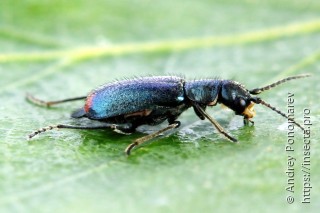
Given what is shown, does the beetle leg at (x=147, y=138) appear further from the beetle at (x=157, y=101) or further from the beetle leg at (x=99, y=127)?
the beetle leg at (x=99, y=127)

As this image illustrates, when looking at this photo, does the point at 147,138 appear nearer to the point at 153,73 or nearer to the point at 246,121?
the point at 246,121

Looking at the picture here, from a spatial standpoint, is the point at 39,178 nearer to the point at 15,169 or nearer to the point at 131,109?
the point at 15,169

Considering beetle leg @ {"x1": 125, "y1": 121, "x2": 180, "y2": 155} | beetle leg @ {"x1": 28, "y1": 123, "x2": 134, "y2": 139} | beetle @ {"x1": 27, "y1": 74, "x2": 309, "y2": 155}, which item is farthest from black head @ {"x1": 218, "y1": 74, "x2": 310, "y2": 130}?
beetle leg @ {"x1": 28, "y1": 123, "x2": 134, "y2": 139}

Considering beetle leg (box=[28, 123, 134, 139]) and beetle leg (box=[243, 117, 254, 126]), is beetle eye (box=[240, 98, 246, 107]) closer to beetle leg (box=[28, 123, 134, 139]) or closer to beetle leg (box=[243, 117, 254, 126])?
beetle leg (box=[243, 117, 254, 126])

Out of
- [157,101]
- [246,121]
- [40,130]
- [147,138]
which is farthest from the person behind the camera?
[246,121]

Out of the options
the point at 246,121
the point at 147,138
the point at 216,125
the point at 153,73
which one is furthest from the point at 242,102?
the point at 153,73

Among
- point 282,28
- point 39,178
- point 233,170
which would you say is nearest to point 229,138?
point 233,170

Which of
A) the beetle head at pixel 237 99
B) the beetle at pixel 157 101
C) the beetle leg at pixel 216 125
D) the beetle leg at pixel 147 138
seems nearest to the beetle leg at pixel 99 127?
the beetle at pixel 157 101
